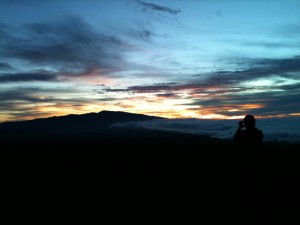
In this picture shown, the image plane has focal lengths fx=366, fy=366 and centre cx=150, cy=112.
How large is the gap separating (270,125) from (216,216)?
1407 inches

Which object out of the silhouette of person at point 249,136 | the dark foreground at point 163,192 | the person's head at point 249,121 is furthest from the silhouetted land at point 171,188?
the person's head at point 249,121

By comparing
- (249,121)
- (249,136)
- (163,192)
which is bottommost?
(163,192)

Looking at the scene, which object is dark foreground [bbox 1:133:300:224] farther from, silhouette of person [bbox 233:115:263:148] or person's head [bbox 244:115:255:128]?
person's head [bbox 244:115:255:128]

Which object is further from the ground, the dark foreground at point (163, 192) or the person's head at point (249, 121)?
the person's head at point (249, 121)

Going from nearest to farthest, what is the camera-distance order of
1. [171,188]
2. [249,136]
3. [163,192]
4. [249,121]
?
[163,192], [171,188], [249,121], [249,136]

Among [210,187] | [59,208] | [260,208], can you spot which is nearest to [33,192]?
[59,208]

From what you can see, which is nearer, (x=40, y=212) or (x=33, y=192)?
(x=40, y=212)

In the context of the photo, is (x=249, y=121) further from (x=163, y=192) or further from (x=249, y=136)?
(x=163, y=192)

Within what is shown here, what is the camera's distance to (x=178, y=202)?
904cm

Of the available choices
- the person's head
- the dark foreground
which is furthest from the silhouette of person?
the dark foreground

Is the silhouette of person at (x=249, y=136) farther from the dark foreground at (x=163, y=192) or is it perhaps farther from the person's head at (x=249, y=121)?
the dark foreground at (x=163, y=192)

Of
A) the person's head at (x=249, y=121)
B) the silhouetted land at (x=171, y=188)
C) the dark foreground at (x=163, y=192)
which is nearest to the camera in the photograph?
the dark foreground at (x=163, y=192)

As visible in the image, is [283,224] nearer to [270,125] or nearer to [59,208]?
[59,208]

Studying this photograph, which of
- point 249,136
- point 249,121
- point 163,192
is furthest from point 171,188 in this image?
point 249,121
